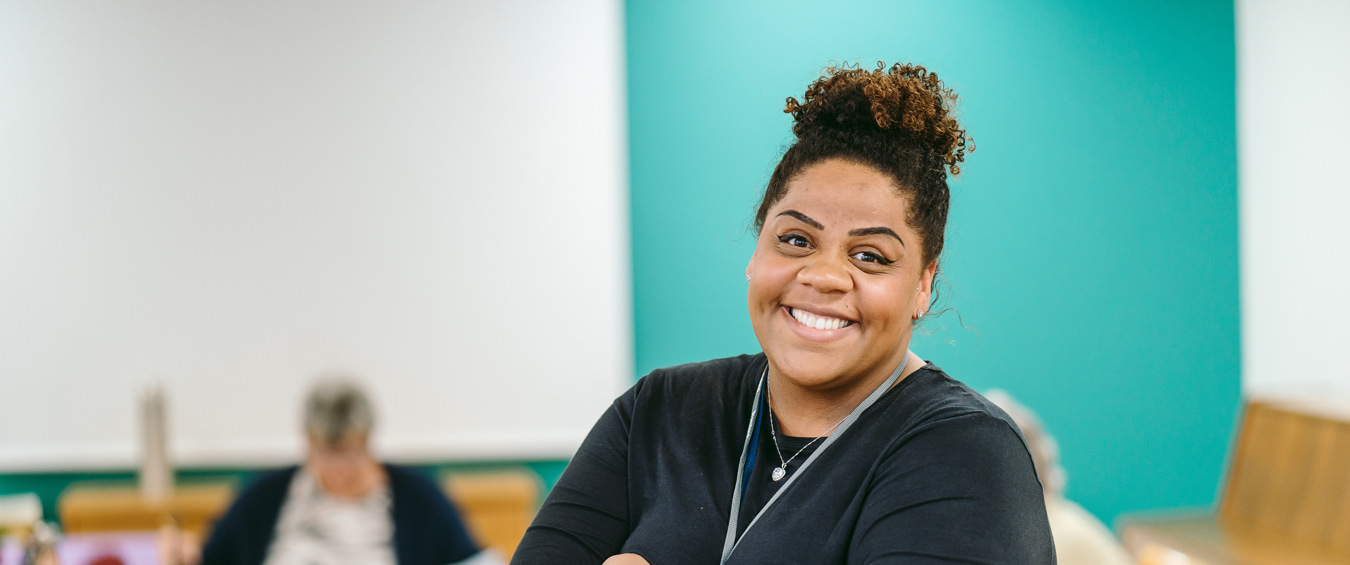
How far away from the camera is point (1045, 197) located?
10.0 feet

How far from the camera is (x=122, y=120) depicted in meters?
2.92

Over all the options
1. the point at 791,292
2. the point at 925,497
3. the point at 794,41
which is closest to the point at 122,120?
the point at 794,41

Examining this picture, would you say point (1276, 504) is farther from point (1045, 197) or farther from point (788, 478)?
point (788, 478)

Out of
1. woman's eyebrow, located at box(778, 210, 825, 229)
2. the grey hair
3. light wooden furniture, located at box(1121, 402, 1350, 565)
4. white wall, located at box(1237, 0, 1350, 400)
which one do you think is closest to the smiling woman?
woman's eyebrow, located at box(778, 210, 825, 229)

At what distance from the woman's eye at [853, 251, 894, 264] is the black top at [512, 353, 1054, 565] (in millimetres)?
111

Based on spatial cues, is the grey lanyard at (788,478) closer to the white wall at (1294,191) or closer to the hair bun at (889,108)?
the hair bun at (889,108)

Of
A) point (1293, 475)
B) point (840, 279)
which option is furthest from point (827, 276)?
point (1293, 475)

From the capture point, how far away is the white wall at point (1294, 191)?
300cm

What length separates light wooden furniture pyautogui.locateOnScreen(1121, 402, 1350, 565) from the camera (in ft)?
7.50

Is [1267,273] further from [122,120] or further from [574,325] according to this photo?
[122,120]

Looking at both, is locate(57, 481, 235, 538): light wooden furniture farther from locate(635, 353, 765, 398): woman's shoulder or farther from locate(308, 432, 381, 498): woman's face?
locate(635, 353, 765, 398): woman's shoulder

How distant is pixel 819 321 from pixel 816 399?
0.09 metres

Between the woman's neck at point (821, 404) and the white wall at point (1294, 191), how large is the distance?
2735 mm

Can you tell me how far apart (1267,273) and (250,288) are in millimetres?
3298
